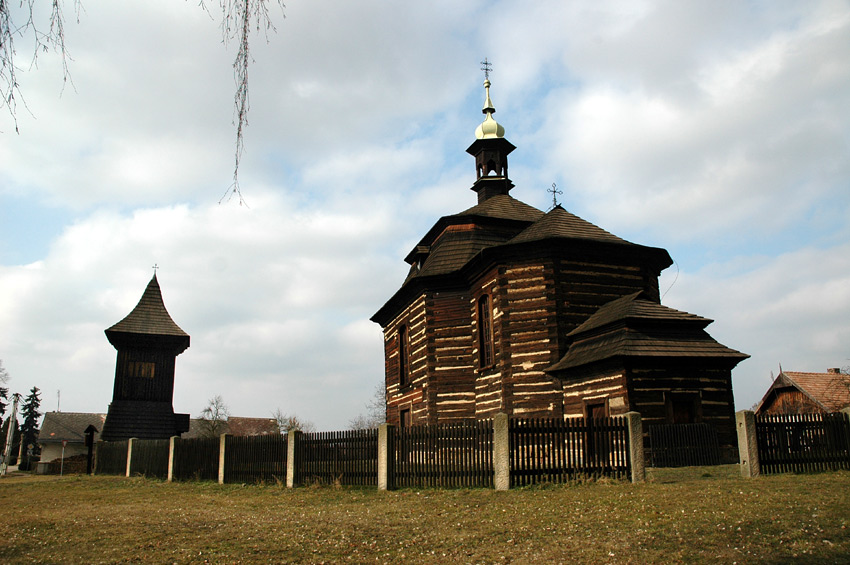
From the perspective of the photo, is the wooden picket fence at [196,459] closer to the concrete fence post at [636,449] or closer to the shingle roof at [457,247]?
the shingle roof at [457,247]

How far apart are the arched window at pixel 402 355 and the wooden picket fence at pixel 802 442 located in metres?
16.4

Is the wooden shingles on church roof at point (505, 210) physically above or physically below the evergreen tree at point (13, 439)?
above

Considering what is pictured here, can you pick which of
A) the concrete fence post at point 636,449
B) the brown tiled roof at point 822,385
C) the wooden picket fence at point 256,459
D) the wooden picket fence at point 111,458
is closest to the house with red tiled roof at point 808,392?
the brown tiled roof at point 822,385

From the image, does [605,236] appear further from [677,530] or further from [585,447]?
[677,530]

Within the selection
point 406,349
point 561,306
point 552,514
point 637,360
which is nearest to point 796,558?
point 552,514

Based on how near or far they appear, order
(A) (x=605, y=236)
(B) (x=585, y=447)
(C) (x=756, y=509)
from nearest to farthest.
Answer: (C) (x=756, y=509), (B) (x=585, y=447), (A) (x=605, y=236)

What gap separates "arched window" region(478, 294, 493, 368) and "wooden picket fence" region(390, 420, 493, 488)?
309 inches

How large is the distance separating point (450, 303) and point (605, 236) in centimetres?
661

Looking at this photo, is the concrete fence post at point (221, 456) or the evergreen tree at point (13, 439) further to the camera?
the evergreen tree at point (13, 439)

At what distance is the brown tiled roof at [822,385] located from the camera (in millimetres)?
39406

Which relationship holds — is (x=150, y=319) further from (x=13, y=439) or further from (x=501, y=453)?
(x=501, y=453)

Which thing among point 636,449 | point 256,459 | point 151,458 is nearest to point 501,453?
point 636,449

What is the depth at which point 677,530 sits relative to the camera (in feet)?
28.6

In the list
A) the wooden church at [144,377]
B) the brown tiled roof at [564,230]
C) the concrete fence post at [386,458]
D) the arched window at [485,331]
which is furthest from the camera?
the wooden church at [144,377]
